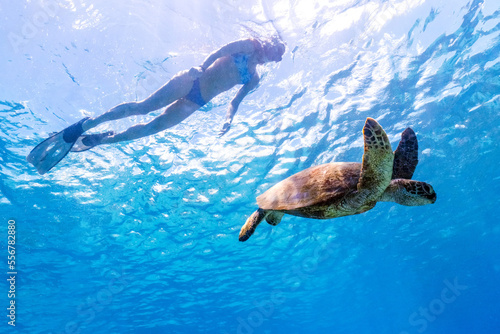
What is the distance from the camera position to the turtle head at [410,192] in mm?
2706

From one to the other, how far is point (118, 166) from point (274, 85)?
799cm

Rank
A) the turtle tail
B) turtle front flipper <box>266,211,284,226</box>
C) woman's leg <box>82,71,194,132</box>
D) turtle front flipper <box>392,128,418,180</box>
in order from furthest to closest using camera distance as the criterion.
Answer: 1. woman's leg <box>82,71,194,132</box>
2. turtle front flipper <box>266,211,284,226</box>
3. the turtle tail
4. turtle front flipper <box>392,128,418,180</box>

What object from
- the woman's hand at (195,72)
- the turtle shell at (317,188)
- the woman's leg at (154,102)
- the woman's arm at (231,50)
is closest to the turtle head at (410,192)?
the turtle shell at (317,188)

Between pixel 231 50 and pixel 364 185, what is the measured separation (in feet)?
20.5

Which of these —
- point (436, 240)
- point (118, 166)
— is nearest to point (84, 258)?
point (118, 166)

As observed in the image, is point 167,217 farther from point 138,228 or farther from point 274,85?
point 274,85

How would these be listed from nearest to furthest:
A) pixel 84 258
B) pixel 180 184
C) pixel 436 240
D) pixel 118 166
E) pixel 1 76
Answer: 1. pixel 1 76
2. pixel 118 166
3. pixel 180 184
4. pixel 84 258
5. pixel 436 240

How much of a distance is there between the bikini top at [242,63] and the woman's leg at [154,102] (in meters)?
1.48

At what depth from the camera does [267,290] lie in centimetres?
3177

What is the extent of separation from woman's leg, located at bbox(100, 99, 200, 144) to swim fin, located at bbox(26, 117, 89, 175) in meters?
0.74

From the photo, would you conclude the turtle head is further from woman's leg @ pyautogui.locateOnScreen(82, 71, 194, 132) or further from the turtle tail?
woman's leg @ pyautogui.locateOnScreen(82, 71, 194, 132)

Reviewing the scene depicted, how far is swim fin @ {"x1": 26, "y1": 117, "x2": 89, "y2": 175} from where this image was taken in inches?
293

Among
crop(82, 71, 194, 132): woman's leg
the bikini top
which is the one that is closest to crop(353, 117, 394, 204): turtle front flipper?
crop(82, 71, 194, 132): woman's leg

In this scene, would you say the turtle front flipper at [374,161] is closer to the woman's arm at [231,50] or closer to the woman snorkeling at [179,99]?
the woman snorkeling at [179,99]
